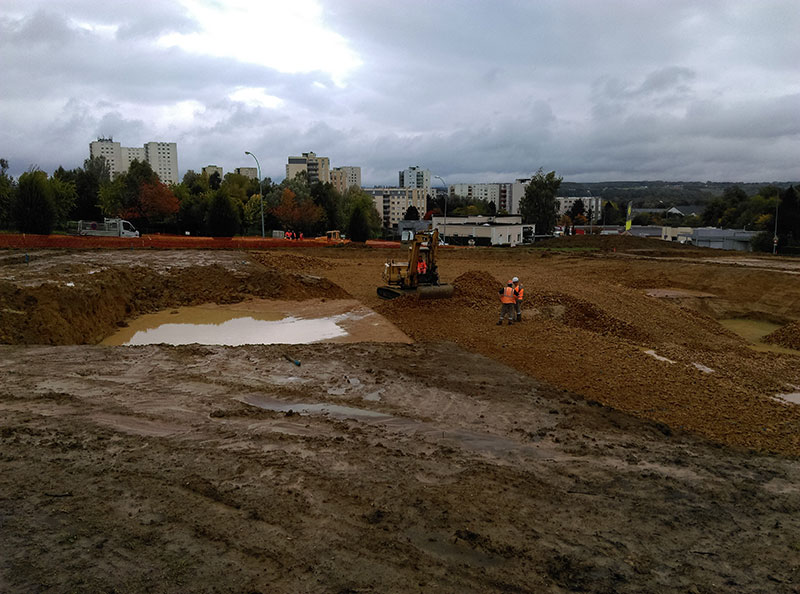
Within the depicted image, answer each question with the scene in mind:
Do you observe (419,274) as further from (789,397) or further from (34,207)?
(34,207)

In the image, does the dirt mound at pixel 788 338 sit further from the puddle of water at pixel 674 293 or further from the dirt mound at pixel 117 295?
the dirt mound at pixel 117 295

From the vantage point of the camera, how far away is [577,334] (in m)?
16.0

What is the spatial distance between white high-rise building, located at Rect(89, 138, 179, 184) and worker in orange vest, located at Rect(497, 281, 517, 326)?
589ft

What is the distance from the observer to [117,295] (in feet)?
68.4

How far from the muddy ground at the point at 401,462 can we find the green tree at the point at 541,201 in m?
69.4

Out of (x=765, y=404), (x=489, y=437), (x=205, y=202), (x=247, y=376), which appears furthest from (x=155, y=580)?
(x=205, y=202)

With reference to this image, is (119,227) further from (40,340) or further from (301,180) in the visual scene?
(301,180)

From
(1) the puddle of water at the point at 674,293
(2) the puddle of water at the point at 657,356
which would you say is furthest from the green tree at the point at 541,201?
(2) the puddle of water at the point at 657,356

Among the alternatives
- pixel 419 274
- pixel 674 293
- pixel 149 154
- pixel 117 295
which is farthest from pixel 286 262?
pixel 149 154

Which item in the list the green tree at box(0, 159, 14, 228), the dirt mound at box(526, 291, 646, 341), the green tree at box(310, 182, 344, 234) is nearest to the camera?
the dirt mound at box(526, 291, 646, 341)

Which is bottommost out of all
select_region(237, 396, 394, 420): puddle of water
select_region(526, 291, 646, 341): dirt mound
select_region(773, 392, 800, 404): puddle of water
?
select_region(773, 392, 800, 404): puddle of water

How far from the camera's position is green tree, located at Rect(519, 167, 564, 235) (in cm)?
8394

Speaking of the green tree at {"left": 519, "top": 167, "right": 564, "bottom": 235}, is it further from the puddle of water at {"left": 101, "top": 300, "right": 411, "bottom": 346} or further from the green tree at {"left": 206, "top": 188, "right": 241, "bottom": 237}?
the puddle of water at {"left": 101, "top": 300, "right": 411, "bottom": 346}

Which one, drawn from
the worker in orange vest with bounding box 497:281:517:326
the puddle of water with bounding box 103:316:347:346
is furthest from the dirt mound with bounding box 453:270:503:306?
the puddle of water with bounding box 103:316:347:346
